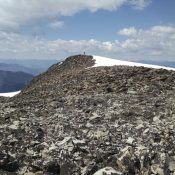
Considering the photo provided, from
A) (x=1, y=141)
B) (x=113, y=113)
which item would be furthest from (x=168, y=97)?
(x=1, y=141)

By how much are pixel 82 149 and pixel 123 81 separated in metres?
15.5

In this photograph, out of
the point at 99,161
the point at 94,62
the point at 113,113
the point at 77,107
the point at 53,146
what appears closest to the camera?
the point at 99,161

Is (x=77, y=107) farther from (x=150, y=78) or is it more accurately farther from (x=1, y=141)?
(x=150, y=78)

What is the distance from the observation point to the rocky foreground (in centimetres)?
1495

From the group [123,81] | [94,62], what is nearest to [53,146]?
[123,81]

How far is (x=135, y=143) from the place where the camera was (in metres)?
16.1

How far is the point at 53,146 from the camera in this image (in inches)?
642

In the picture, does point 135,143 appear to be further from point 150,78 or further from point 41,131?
point 150,78

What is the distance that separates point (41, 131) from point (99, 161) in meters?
3.87

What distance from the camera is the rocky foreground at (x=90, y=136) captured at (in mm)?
14950

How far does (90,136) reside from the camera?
1702cm

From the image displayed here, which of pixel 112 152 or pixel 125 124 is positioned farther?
pixel 125 124

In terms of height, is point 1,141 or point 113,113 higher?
point 113,113

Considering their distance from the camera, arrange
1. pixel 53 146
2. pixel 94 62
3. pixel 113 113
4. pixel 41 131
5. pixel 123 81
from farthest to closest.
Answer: pixel 94 62, pixel 123 81, pixel 113 113, pixel 41 131, pixel 53 146
